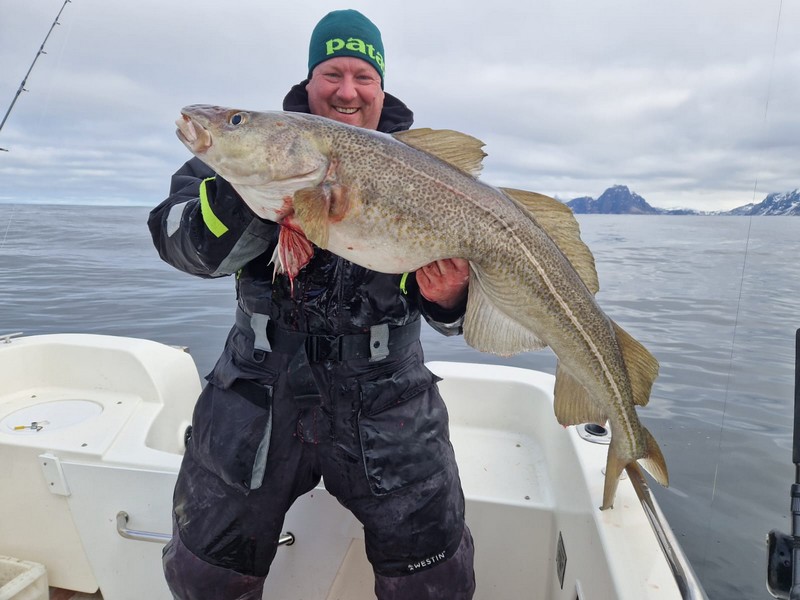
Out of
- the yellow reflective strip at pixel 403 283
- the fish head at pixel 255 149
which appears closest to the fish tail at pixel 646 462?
the yellow reflective strip at pixel 403 283

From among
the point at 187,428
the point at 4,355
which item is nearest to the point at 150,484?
the point at 187,428

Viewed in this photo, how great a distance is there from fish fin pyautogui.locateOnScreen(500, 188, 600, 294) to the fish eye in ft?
3.73

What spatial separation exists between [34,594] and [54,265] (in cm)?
2103

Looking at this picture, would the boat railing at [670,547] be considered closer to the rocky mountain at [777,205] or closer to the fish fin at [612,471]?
the fish fin at [612,471]

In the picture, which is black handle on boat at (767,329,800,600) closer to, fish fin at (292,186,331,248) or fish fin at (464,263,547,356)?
fish fin at (464,263,547,356)

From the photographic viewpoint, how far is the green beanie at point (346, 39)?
2.83 meters

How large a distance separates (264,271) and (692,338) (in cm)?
1097

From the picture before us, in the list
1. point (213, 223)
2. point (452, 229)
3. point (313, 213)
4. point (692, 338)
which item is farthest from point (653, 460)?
point (692, 338)

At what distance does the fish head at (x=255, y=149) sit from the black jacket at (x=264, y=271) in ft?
0.39

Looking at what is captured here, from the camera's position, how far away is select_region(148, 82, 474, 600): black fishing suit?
2.30 m

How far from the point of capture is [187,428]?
4.07 m

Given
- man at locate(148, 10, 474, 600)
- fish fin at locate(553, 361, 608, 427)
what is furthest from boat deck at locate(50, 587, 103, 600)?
fish fin at locate(553, 361, 608, 427)

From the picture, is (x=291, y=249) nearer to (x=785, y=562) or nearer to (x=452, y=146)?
(x=452, y=146)

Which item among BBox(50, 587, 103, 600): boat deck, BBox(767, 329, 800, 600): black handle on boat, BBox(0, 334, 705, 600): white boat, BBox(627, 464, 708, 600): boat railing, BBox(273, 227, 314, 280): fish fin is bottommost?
BBox(50, 587, 103, 600): boat deck
